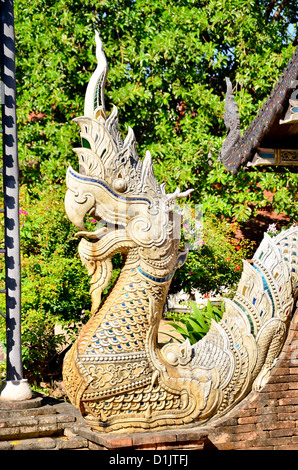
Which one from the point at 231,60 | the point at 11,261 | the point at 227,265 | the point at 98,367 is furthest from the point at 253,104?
the point at 98,367

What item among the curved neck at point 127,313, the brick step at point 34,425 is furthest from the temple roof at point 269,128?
the brick step at point 34,425

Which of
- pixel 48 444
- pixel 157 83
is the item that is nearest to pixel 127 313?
pixel 48 444

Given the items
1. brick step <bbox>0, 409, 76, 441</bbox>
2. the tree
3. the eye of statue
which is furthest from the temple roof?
brick step <bbox>0, 409, 76, 441</bbox>

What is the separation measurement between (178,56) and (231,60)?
5.28 feet

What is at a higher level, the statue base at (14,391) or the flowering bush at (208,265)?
the flowering bush at (208,265)

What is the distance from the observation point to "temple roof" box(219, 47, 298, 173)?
4465 mm

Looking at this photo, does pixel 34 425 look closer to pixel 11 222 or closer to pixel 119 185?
pixel 11 222

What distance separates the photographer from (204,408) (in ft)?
11.5

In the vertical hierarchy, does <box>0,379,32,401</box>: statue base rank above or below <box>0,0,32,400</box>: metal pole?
below

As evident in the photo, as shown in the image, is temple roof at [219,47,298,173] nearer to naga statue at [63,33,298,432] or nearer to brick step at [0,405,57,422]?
naga statue at [63,33,298,432]

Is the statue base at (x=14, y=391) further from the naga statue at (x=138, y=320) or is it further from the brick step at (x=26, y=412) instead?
the naga statue at (x=138, y=320)

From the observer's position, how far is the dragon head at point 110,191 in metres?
3.39

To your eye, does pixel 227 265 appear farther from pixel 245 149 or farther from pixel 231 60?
pixel 231 60

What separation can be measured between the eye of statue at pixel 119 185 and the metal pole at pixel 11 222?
979 mm
